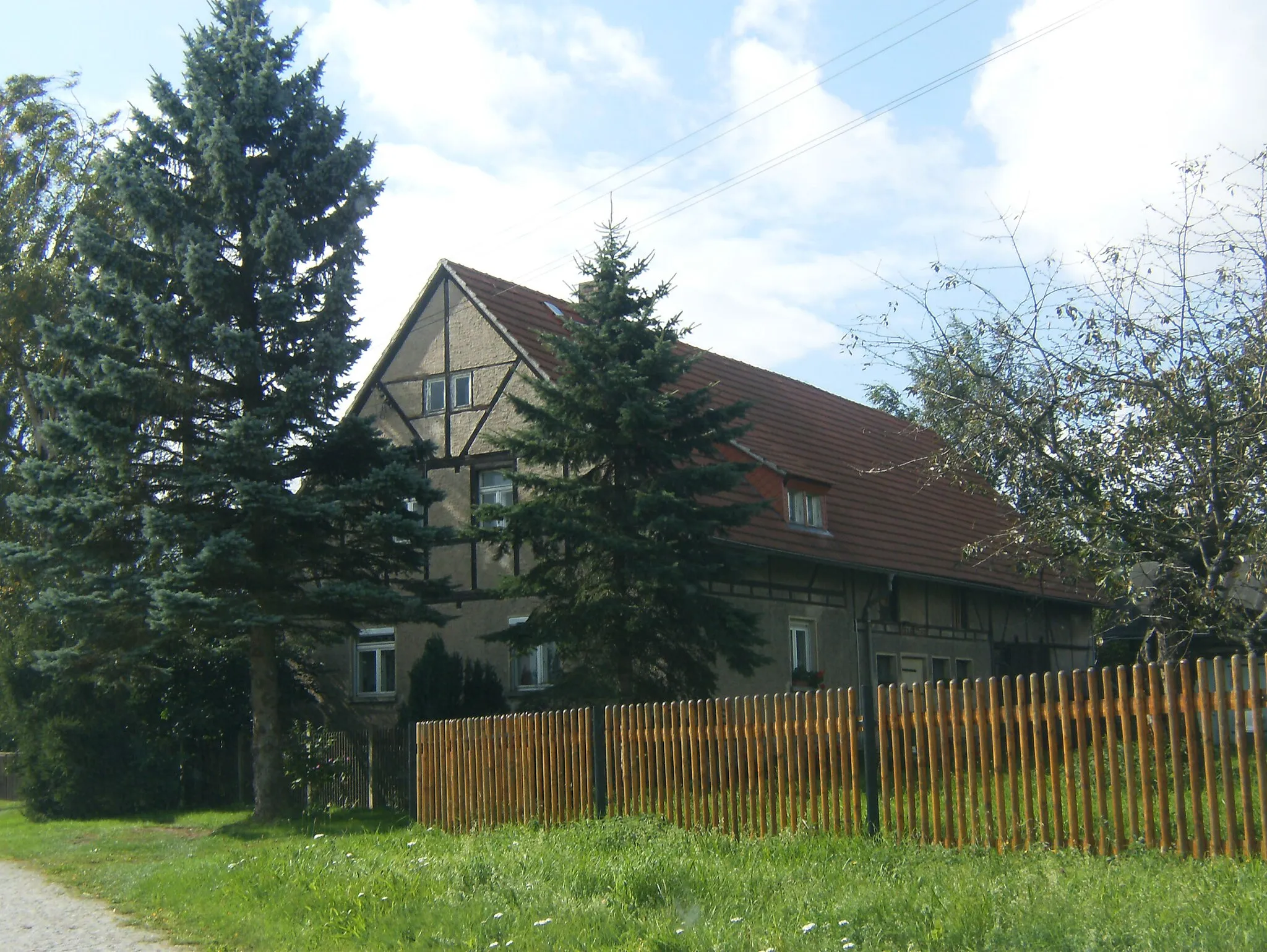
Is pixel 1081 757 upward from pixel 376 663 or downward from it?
downward

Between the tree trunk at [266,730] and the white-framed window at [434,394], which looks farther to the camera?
the white-framed window at [434,394]

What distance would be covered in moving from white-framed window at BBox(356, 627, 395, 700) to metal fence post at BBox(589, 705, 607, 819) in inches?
467

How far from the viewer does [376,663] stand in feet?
81.8

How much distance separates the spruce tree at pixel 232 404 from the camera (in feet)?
58.4

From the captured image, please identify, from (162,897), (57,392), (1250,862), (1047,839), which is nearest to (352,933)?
(162,897)

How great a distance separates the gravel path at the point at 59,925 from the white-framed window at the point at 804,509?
51.0 ft

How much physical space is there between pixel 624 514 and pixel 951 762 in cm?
845

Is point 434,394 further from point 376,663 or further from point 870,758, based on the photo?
point 870,758

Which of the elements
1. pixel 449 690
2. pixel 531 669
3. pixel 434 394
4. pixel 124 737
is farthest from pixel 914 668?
pixel 124 737

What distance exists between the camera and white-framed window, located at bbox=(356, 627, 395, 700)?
2466 centimetres

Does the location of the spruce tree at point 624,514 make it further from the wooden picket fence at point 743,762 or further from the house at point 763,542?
the wooden picket fence at point 743,762

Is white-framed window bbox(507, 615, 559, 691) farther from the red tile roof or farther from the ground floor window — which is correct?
the ground floor window

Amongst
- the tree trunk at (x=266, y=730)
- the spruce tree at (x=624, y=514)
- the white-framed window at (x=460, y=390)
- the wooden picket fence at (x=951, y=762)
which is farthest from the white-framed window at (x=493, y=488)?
the wooden picket fence at (x=951, y=762)

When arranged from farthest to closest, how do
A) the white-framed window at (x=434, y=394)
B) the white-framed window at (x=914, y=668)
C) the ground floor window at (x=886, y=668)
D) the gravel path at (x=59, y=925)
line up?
the white-framed window at (x=914, y=668) → the ground floor window at (x=886, y=668) → the white-framed window at (x=434, y=394) → the gravel path at (x=59, y=925)
